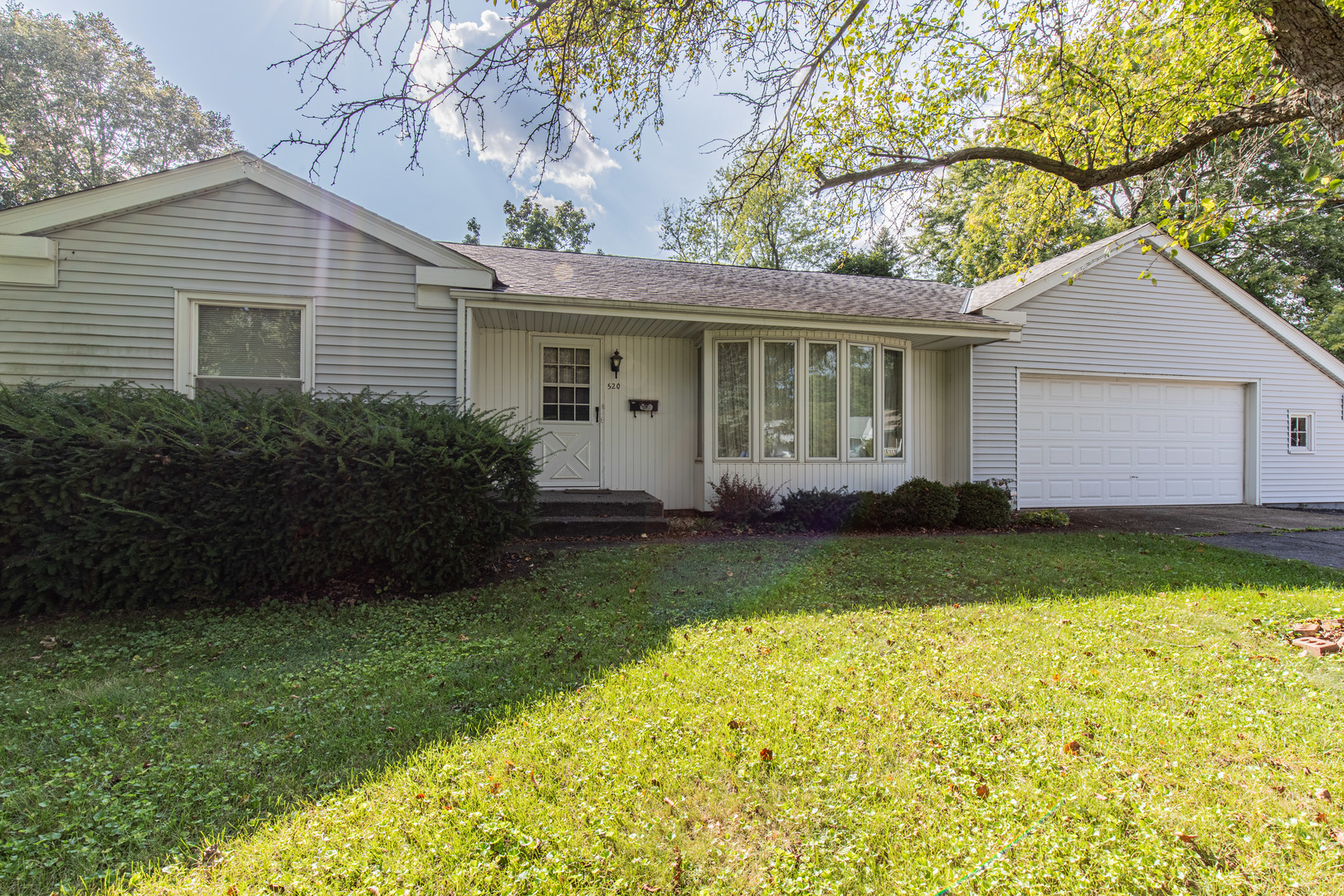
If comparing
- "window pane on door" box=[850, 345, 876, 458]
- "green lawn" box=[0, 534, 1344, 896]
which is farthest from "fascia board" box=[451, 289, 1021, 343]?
"green lawn" box=[0, 534, 1344, 896]

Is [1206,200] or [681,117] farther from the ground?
[681,117]

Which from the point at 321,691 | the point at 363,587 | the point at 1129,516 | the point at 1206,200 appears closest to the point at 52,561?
the point at 363,587

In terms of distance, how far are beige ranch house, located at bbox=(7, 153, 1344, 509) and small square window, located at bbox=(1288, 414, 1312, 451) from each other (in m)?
0.04

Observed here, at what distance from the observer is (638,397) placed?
352 inches

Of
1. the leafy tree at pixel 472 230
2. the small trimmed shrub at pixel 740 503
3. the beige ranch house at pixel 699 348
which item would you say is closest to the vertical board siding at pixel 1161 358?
the beige ranch house at pixel 699 348

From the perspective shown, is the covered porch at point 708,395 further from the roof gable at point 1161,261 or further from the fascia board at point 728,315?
the roof gable at point 1161,261

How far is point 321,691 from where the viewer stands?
3062 mm

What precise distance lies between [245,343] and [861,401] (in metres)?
7.97

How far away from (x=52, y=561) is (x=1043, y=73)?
33.5 ft

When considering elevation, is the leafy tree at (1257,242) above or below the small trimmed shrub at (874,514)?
above

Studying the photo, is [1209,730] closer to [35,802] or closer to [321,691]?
[321,691]

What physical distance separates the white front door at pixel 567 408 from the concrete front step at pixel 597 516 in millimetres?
845

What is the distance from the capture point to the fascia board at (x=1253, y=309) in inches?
404

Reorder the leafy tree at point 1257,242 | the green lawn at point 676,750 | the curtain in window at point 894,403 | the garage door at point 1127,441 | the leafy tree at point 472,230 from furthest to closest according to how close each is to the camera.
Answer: the leafy tree at point 472,230 → the leafy tree at point 1257,242 → the garage door at point 1127,441 → the curtain in window at point 894,403 → the green lawn at point 676,750
